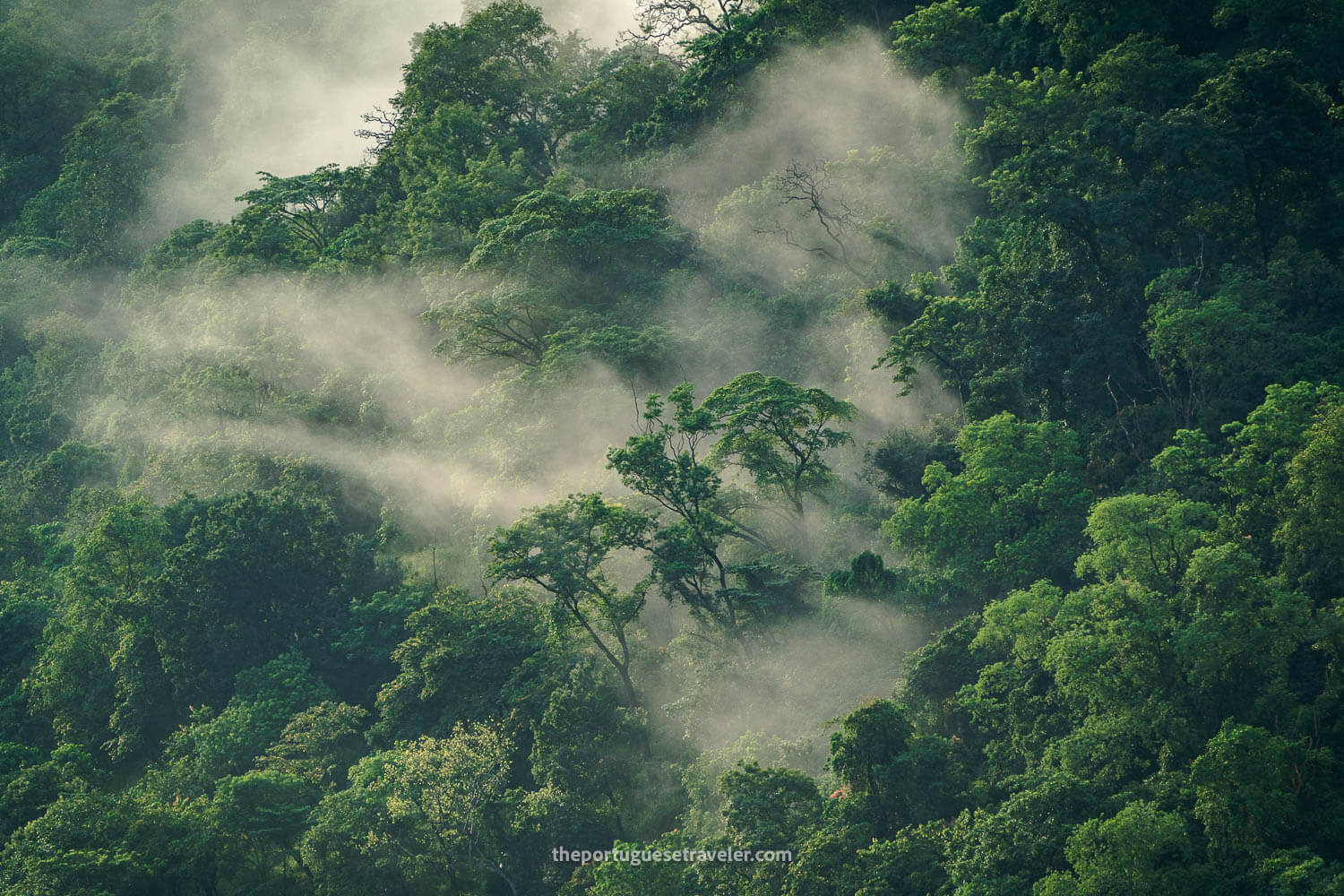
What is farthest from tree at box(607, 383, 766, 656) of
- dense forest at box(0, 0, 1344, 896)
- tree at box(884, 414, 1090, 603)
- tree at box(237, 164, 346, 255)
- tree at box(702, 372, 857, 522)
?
Answer: tree at box(237, 164, 346, 255)

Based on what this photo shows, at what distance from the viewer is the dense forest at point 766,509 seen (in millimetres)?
27906

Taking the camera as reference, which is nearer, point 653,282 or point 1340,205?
point 1340,205

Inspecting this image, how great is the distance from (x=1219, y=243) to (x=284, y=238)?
36286 millimetres

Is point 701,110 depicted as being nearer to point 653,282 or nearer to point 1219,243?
point 653,282

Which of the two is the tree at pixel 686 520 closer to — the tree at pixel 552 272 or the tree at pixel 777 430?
the tree at pixel 777 430

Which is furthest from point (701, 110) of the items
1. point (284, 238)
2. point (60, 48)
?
point (60, 48)

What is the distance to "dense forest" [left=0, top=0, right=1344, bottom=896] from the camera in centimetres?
2791

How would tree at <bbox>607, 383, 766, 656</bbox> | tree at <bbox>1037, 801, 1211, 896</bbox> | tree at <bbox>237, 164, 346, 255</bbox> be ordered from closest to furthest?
tree at <bbox>1037, 801, 1211, 896</bbox> < tree at <bbox>607, 383, 766, 656</bbox> < tree at <bbox>237, 164, 346, 255</bbox>

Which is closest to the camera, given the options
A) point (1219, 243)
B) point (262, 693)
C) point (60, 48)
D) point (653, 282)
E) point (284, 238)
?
point (1219, 243)

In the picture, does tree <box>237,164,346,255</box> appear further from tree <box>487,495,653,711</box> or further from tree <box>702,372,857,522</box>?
tree <box>702,372,857,522</box>

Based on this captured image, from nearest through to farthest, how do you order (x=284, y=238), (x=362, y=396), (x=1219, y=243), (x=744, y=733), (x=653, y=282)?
(x=744, y=733) → (x=1219, y=243) → (x=653, y=282) → (x=362, y=396) → (x=284, y=238)

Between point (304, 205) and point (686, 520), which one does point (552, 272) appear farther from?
point (304, 205)

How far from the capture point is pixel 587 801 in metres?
34.7

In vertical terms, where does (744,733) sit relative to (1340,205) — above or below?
below
